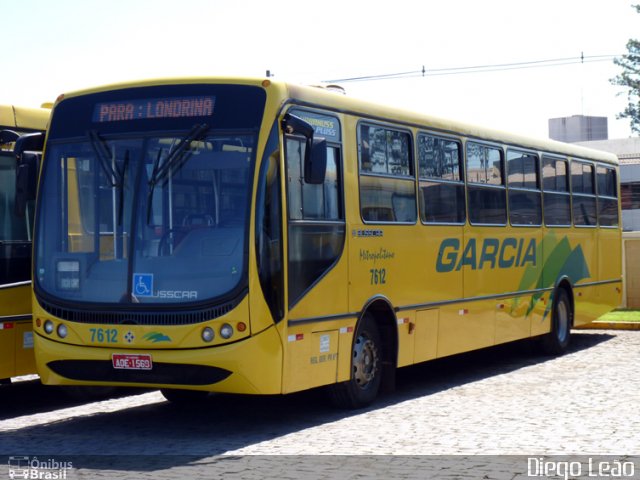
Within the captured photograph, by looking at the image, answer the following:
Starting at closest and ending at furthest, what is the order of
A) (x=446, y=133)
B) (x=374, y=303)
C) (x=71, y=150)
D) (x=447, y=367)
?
(x=71, y=150) < (x=374, y=303) < (x=446, y=133) < (x=447, y=367)

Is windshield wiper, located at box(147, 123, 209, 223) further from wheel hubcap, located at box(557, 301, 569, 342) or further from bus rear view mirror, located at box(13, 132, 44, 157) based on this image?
wheel hubcap, located at box(557, 301, 569, 342)

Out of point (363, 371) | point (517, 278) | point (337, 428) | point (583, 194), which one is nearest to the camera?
point (337, 428)

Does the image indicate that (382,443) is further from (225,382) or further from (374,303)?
(374,303)

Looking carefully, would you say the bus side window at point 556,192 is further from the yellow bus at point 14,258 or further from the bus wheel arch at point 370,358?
the yellow bus at point 14,258

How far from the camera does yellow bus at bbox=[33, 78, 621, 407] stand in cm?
1046

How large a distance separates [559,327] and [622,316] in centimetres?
632

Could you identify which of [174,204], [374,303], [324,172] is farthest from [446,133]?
[174,204]

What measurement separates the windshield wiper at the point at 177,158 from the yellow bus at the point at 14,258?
4.94 feet

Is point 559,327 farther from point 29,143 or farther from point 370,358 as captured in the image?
point 29,143

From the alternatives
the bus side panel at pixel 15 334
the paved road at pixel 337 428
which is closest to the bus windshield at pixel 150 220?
the bus side panel at pixel 15 334

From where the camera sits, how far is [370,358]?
12.5 meters

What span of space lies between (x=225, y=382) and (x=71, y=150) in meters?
2.79

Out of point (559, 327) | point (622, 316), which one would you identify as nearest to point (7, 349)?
point (559, 327)

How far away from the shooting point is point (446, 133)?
14477 mm
